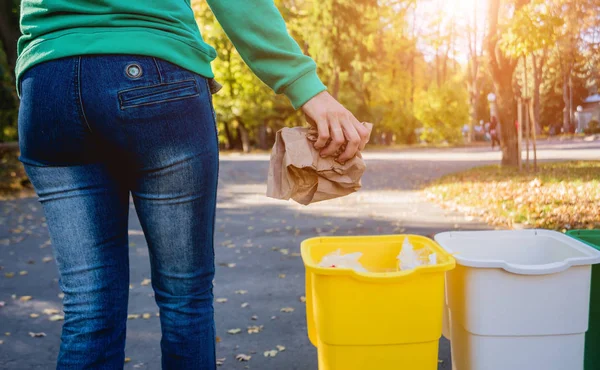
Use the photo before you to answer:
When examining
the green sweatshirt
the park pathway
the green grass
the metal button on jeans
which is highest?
the green sweatshirt

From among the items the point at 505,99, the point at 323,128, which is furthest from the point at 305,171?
the point at 505,99

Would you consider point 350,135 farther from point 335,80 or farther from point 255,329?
point 335,80

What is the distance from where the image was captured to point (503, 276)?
6.63 feet

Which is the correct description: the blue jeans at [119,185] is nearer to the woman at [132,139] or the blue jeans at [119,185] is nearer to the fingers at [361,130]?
the woman at [132,139]

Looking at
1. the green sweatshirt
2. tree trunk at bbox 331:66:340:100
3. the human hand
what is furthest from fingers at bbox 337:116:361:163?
tree trunk at bbox 331:66:340:100

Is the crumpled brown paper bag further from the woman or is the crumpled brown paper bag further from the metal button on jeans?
the metal button on jeans

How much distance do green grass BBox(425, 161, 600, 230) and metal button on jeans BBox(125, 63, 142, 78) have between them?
4429 mm

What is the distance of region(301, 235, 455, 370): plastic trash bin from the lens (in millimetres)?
1884

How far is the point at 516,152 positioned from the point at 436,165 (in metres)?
4.44

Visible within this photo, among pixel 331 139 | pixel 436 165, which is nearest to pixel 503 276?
pixel 331 139

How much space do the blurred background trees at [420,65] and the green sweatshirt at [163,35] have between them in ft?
14.2

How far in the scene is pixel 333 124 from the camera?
5.05ft

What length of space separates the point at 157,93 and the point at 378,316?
102cm

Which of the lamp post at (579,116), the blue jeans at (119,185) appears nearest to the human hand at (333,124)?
the blue jeans at (119,185)
